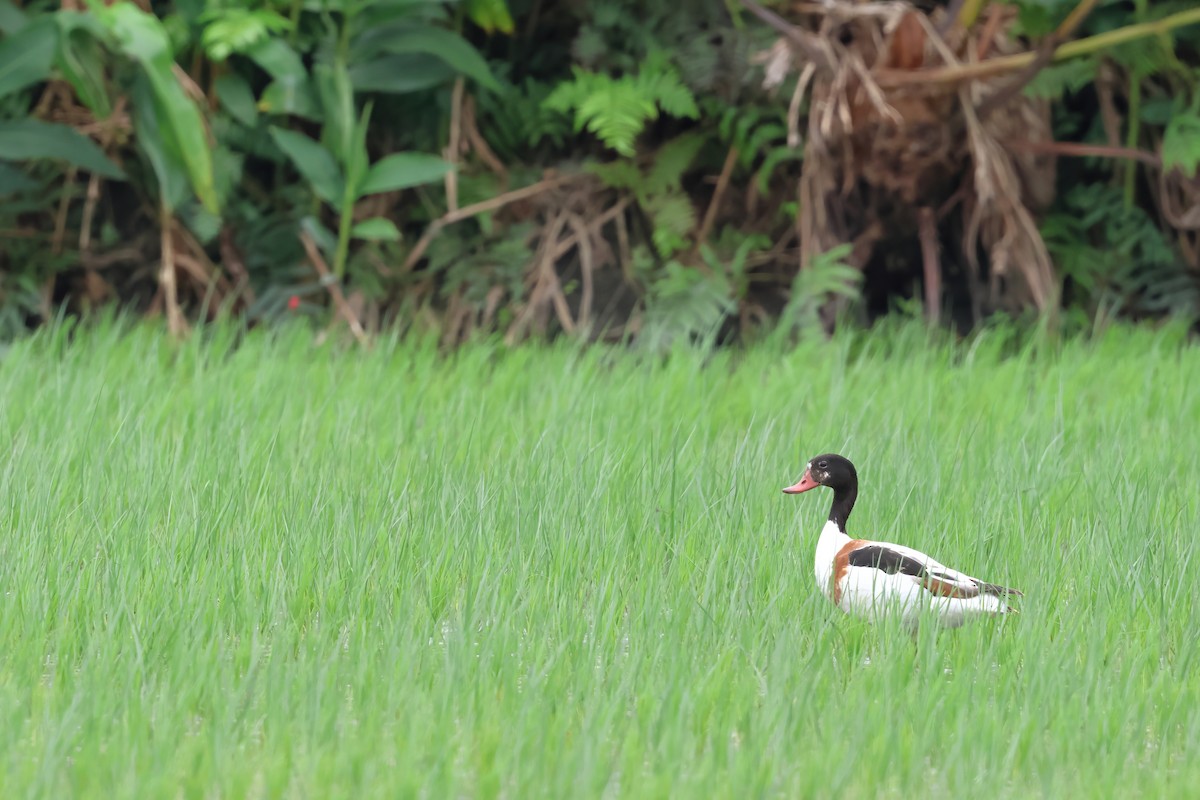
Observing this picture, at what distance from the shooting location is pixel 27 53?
549 cm

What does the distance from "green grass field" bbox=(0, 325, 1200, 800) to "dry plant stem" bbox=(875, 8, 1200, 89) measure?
1.47 m

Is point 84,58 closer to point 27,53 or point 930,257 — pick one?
point 27,53

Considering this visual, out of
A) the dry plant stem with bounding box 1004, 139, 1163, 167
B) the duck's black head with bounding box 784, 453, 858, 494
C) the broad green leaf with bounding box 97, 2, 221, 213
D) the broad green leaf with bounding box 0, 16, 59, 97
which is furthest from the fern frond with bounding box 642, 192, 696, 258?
the duck's black head with bounding box 784, 453, 858, 494

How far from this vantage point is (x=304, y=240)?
6.12 meters

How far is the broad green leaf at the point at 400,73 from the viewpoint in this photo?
5.94 meters

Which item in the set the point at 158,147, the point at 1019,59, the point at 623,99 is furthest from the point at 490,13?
the point at 1019,59

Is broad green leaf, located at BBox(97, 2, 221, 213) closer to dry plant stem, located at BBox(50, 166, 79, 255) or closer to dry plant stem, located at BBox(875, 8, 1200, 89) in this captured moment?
dry plant stem, located at BBox(50, 166, 79, 255)

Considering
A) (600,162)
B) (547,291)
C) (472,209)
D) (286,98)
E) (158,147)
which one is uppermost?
(286,98)

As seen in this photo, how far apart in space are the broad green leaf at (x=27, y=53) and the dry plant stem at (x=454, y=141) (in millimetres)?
1534

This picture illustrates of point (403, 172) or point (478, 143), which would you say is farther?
point (478, 143)

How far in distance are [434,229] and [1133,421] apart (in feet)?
9.46

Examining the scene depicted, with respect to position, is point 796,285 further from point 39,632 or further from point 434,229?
point 39,632

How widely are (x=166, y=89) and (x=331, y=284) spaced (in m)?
0.97

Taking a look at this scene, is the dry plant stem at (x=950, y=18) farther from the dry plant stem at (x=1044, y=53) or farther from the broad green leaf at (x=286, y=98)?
the broad green leaf at (x=286, y=98)
